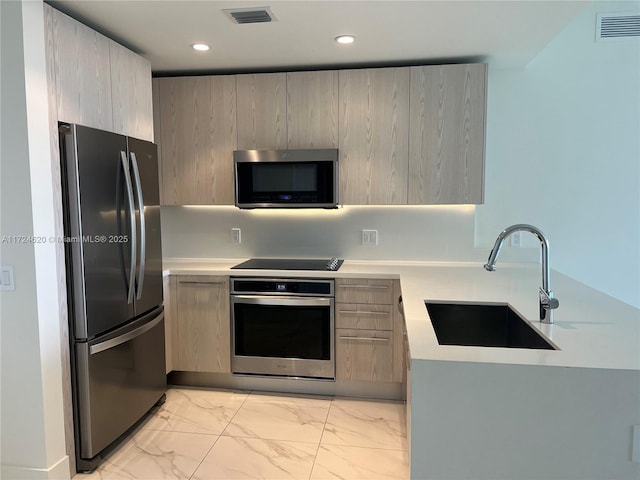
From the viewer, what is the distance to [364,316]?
3057 millimetres

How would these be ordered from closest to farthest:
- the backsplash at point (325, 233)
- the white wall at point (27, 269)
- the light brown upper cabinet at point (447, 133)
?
the white wall at point (27, 269)
the light brown upper cabinet at point (447, 133)
the backsplash at point (325, 233)

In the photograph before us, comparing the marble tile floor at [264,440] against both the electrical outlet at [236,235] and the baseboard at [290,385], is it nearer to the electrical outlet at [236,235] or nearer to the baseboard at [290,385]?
the baseboard at [290,385]

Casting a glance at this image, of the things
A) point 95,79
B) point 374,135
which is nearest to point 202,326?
point 95,79

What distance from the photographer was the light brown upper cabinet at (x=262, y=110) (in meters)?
3.23

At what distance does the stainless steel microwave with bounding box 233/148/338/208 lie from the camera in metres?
3.17

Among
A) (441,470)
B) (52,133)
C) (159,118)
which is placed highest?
(159,118)

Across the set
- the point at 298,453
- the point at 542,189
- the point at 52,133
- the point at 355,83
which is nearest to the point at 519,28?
the point at 355,83

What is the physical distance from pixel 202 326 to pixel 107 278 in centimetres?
102

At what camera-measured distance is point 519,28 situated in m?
2.48

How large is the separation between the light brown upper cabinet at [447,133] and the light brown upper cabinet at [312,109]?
57cm

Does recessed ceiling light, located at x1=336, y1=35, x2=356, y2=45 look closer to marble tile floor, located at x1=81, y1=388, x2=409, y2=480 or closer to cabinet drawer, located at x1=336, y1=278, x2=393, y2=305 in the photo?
cabinet drawer, located at x1=336, y1=278, x2=393, y2=305

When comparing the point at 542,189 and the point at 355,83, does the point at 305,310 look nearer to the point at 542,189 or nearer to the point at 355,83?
the point at 355,83

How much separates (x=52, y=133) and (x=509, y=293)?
2.40 metres

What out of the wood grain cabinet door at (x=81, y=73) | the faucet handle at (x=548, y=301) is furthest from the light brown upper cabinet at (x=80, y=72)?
the faucet handle at (x=548, y=301)
